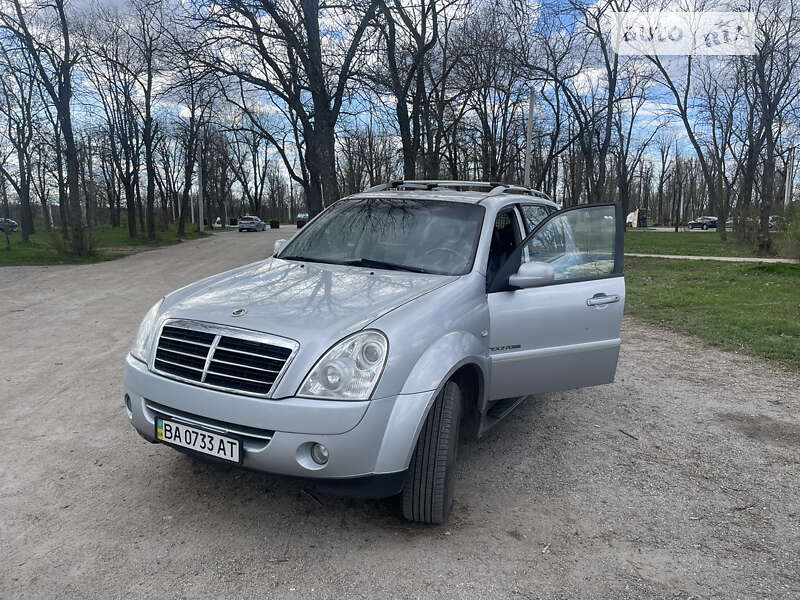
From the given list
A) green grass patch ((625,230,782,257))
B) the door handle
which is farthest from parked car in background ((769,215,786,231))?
the door handle

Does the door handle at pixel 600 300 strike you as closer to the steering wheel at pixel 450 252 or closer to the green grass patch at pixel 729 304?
the steering wheel at pixel 450 252

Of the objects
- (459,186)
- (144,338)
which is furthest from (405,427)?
(459,186)

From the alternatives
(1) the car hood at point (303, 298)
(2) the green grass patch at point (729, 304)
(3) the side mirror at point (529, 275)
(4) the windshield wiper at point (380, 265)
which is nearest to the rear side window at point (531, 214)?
(3) the side mirror at point (529, 275)

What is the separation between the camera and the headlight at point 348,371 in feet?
8.71

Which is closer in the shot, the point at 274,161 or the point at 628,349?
the point at 628,349

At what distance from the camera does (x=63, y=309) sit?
934 centimetres

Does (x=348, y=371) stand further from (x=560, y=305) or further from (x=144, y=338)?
(x=560, y=305)

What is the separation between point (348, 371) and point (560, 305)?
1.79 m

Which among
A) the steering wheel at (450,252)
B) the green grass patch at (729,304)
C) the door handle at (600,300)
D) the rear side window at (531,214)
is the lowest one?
the green grass patch at (729,304)

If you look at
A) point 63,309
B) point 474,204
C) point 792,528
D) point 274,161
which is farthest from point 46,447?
point 274,161

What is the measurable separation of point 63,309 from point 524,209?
7.99m

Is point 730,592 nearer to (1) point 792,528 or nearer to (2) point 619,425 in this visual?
(1) point 792,528

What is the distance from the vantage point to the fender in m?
2.70

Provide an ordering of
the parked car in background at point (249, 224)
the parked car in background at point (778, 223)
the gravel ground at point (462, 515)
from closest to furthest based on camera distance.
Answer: the gravel ground at point (462, 515)
the parked car in background at point (778, 223)
the parked car in background at point (249, 224)
